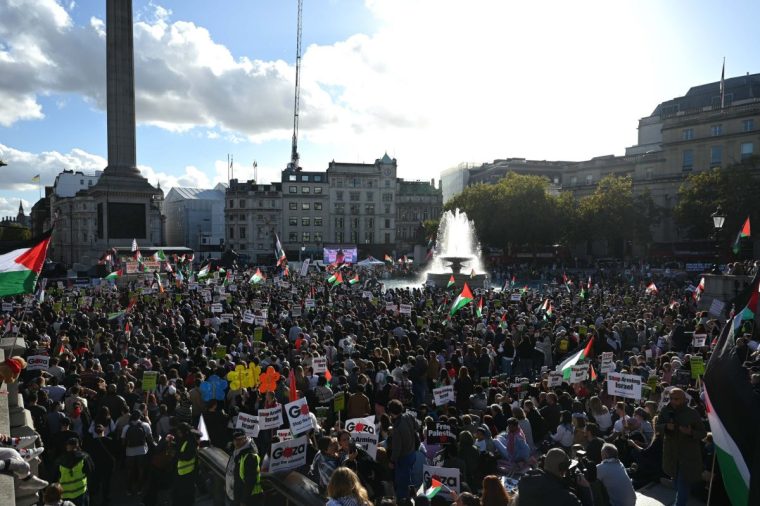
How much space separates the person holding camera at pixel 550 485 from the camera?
5.35 meters

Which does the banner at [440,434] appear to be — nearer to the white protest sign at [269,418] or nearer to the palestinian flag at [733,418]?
the white protest sign at [269,418]

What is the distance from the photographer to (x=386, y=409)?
11281 millimetres

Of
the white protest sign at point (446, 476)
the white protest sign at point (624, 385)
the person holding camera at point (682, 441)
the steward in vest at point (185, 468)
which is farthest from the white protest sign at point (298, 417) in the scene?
the white protest sign at point (624, 385)

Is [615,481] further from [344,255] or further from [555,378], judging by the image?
[344,255]

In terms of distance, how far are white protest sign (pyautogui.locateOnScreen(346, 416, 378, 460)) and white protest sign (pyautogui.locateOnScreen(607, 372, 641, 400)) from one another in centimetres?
503

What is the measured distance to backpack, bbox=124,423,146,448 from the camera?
385 inches

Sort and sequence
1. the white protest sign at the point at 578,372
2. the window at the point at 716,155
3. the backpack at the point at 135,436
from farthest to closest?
the window at the point at 716,155 < the white protest sign at the point at 578,372 < the backpack at the point at 135,436

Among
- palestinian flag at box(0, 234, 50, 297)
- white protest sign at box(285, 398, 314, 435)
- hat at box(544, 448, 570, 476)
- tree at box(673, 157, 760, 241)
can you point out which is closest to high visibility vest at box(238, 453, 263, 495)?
white protest sign at box(285, 398, 314, 435)

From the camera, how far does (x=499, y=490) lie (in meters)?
5.78

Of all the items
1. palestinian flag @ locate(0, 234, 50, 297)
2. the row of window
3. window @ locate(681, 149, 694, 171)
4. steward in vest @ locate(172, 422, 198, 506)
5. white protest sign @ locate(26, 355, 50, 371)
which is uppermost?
the row of window

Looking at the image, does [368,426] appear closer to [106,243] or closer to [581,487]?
[581,487]

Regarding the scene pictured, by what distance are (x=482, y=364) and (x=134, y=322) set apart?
13.3 m

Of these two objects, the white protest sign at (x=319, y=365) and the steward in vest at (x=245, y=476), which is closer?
the steward in vest at (x=245, y=476)

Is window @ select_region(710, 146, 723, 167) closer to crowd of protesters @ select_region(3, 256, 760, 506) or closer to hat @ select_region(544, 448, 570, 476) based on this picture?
crowd of protesters @ select_region(3, 256, 760, 506)
